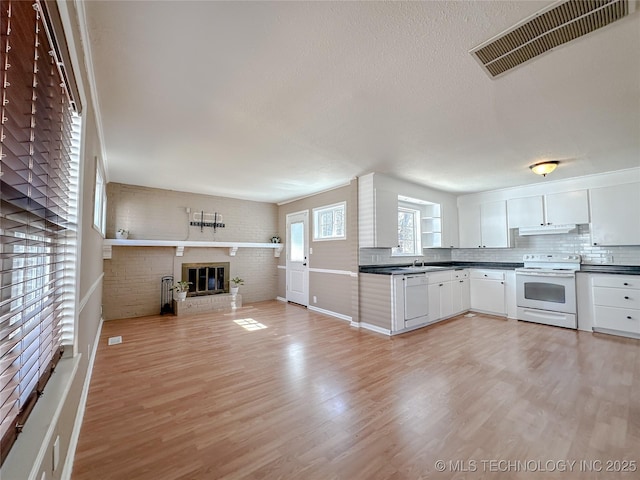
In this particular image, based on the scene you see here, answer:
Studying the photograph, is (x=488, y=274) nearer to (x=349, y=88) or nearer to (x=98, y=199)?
(x=349, y=88)

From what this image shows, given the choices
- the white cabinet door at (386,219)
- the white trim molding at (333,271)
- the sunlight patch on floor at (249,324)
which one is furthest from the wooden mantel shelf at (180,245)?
the white cabinet door at (386,219)

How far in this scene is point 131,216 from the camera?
4945 millimetres

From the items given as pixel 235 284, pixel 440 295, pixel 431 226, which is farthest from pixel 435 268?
pixel 235 284

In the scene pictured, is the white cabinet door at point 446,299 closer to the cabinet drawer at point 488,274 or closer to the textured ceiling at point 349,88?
the cabinet drawer at point 488,274

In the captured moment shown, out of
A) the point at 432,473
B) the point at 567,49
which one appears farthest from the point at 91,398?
the point at 567,49

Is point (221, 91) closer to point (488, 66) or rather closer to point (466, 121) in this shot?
point (488, 66)

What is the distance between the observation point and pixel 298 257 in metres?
6.06

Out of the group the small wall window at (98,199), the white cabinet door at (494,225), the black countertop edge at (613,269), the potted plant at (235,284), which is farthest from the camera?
the potted plant at (235,284)

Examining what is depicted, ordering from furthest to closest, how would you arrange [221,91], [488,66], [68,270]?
[221,91]
[488,66]
[68,270]

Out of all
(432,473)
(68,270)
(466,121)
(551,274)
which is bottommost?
(432,473)

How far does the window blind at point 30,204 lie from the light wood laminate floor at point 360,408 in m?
0.94

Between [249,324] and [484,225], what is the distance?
190 inches

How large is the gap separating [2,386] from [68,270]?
0.85 m

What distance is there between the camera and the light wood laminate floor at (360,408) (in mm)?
1559
